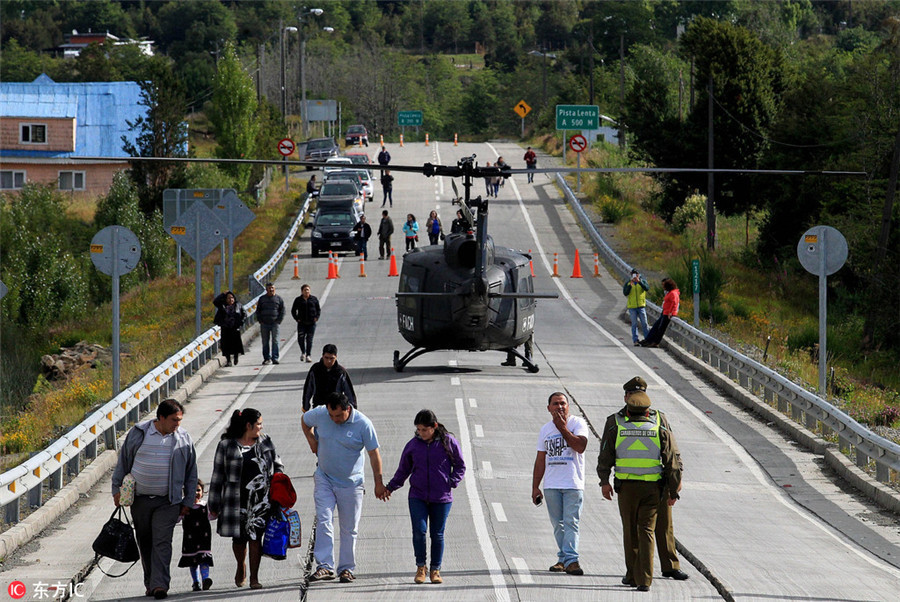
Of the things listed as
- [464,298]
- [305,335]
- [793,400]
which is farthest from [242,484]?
[305,335]

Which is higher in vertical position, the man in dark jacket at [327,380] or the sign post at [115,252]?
the sign post at [115,252]

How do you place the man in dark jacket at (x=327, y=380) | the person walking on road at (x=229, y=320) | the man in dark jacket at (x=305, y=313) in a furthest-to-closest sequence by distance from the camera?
the man in dark jacket at (x=305, y=313) < the person walking on road at (x=229, y=320) < the man in dark jacket at (x=327, y=380)

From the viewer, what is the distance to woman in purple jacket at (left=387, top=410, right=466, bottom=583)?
10711 millimetres

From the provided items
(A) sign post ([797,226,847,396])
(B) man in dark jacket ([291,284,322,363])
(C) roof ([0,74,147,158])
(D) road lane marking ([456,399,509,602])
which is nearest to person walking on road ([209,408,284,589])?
(D) road lane marking ([456,399,509,602])

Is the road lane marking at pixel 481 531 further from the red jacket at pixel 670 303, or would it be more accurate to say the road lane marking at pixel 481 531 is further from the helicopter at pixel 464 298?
the red jacket at pixel 670 303

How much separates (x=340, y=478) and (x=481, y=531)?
269 centimetres

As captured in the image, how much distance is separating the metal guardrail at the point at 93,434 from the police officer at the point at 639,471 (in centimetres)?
603

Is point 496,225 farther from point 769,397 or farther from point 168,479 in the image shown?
point 168,479

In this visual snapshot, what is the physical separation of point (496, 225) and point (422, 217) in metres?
4.08

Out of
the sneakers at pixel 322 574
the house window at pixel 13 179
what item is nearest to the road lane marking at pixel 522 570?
the sneakers at pixel 322 574

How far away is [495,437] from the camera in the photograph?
1864cm

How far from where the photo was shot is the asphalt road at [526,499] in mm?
10930

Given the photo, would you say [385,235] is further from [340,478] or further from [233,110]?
[340,478]

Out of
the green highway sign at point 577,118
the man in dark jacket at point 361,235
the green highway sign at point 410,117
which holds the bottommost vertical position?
the man in dark jacket at point 361,235
